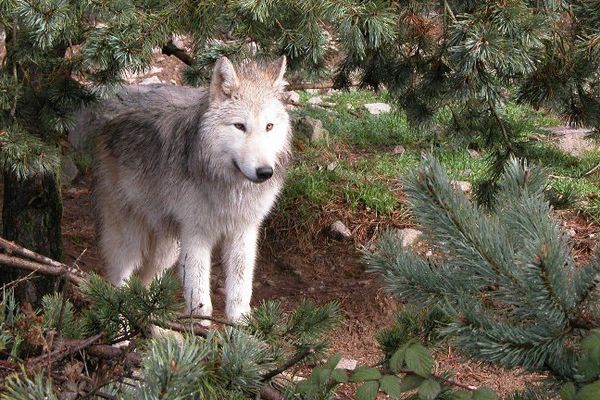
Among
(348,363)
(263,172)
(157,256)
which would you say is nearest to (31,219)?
(157,256)

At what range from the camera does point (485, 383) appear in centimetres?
503

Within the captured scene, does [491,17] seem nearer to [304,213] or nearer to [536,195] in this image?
[536,195]

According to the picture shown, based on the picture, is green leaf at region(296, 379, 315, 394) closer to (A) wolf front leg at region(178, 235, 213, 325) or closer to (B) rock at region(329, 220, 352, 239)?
(A) wolf front leg at region(178, 235, 213, 325)

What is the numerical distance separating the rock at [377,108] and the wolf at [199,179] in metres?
3.93

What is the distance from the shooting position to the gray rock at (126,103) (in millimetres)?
5815

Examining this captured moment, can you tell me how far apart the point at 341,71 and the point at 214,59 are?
4.43 feet

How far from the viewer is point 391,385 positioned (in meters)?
1.96

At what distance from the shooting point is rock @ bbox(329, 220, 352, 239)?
6750 mm

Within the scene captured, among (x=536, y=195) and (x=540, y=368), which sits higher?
(x=536, y=195)

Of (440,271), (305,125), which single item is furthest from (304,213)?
(440,271)

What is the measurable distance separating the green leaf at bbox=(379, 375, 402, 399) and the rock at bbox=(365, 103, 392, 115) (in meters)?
7.51

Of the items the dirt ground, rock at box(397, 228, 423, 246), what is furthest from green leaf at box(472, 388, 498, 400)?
rock at box(397, 228, 423, 246)

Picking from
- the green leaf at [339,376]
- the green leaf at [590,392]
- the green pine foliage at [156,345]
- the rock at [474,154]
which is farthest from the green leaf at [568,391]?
the rock at [474,154]

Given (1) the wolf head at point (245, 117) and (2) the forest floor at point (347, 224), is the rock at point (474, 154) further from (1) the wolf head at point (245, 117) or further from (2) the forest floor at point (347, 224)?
(1) the wolf head at point (245, 117)
